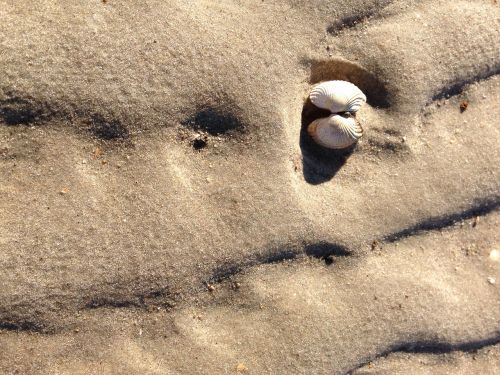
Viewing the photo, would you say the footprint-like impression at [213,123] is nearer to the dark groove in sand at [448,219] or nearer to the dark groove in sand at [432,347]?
the dark groove in sand at [448,219]

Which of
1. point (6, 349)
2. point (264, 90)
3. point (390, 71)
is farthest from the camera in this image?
point (390, 71)

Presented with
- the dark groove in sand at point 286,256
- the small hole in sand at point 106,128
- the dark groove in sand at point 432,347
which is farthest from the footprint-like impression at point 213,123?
the dark groove in sand at point 432,347

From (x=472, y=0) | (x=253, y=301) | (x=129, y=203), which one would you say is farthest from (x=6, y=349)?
(x=472, y=0)

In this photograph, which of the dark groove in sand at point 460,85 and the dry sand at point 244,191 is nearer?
the dry sand at point 244,191

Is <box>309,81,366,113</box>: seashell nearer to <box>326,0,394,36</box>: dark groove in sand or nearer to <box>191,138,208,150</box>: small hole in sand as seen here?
<box>326,0,394,36</box>: dark groove in sand

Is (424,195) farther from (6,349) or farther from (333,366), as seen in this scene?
(6,349)

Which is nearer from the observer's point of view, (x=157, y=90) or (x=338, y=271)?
(x=157, y=90)

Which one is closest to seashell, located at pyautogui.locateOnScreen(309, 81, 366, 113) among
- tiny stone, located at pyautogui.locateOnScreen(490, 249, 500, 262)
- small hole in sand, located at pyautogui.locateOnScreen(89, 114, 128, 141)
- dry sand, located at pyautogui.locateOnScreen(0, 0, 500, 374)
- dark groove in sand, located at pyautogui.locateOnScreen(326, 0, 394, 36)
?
dry sand, located at pyautogui.locateOnScreen(0, 0, 500, 374)

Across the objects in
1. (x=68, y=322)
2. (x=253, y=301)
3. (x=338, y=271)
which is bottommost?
(x=68, y=322)

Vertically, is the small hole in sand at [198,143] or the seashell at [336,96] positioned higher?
the seashell at [336,96]
